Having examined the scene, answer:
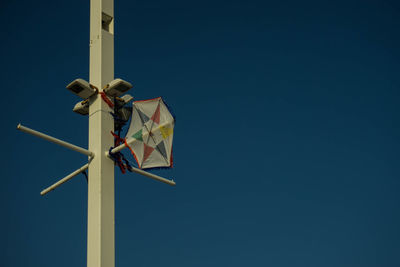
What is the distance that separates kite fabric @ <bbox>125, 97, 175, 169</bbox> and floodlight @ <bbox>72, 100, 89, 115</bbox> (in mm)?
1256

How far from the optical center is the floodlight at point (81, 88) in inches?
402

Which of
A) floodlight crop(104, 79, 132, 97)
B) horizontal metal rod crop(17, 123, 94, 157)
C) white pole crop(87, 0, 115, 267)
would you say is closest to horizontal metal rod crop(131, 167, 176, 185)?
white pole crop(87, 0, 115, 267)

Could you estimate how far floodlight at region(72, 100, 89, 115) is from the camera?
10.8 meters

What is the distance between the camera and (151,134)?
10.2 metres

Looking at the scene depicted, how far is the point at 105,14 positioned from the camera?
11.5 metres

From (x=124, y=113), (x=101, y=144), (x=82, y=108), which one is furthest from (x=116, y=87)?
(x=101, y=144)

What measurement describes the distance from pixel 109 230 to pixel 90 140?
188 cm

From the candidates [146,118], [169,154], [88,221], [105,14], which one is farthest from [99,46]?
[88,221]

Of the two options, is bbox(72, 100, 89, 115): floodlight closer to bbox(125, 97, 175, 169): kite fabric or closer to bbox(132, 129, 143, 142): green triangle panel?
bbox(125, 97, 175, 169): kite fabric

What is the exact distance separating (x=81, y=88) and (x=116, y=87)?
67cm

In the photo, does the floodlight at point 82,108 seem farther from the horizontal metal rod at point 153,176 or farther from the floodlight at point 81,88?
the horizontal metal rod at point 153,176

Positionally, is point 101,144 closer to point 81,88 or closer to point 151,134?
point 151,134

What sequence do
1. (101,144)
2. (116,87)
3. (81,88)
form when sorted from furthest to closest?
(116,87) < (81,88) < (101,144)

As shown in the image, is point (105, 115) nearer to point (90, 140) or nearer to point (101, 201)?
point (90, 140)
